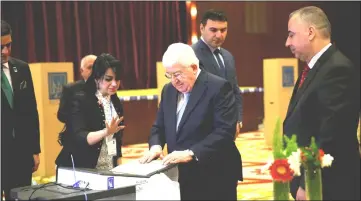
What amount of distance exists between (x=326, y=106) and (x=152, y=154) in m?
0.87

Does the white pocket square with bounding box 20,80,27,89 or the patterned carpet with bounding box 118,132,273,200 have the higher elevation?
the white pocket square with bounding box 20,80,27,89

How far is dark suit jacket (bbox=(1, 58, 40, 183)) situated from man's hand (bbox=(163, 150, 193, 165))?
4.19 ft

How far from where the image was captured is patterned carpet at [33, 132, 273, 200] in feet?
19.6

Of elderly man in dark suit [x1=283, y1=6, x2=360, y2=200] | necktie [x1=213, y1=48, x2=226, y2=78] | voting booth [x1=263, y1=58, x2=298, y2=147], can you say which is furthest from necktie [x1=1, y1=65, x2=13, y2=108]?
voting booth [x1=263, y1=58, x2=298, y2=147]

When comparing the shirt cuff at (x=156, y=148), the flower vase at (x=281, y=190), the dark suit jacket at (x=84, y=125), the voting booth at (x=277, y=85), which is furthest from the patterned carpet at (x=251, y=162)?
the flower vase at (x=281, y=190)

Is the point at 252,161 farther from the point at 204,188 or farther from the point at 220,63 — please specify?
the point at 204,188

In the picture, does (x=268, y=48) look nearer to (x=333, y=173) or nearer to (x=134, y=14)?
(x=134, y=14)

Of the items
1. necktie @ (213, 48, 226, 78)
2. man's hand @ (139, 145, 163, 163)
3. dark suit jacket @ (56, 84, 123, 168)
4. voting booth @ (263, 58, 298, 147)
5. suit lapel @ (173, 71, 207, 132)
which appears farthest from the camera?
voting booth @ (263, 58, 298, 147)

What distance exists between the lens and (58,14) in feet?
33.6

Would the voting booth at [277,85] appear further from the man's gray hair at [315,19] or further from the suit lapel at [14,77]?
the man's gray hair at [315,19]

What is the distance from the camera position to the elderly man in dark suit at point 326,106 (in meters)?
2.57

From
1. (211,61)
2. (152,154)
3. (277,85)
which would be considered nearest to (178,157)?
(152,154)

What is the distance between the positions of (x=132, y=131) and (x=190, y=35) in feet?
8.63

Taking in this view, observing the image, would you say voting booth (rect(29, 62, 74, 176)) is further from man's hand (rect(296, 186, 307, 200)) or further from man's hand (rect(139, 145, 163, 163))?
man's hand (rect(296, 186, 307, 200))
